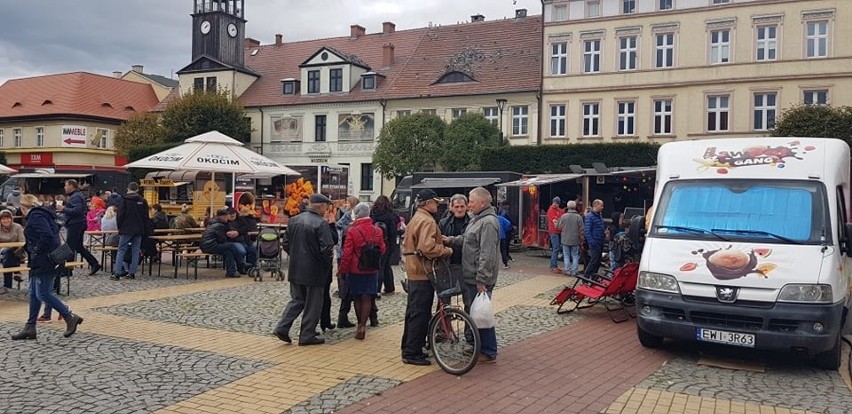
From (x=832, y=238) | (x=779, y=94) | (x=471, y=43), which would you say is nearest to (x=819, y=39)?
(x=779, y=94)

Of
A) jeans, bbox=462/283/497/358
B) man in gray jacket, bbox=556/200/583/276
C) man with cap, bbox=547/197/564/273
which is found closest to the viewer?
jeans, bbox=462/283/497/358

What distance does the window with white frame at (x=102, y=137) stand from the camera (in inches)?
2120

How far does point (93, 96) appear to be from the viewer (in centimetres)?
5588

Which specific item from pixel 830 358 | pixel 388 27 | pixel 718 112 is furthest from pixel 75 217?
pixel 388 27

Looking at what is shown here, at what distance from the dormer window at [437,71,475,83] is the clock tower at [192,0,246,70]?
51.0ft

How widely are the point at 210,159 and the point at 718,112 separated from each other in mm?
25907

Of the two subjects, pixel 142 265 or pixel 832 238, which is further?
pixel 142 265

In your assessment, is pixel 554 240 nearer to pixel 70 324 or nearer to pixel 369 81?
pixel 70 324

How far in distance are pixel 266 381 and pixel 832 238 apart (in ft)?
20.0

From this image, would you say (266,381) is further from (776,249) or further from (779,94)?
(779,94)

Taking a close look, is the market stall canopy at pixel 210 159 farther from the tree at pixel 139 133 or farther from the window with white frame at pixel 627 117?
the tree at pixel 139 133

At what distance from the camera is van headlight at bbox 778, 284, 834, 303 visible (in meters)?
7.11

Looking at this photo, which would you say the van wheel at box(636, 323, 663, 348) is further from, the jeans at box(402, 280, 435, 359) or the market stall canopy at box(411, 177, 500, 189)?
the market stall canopy at box(411, 177, 500, 189)

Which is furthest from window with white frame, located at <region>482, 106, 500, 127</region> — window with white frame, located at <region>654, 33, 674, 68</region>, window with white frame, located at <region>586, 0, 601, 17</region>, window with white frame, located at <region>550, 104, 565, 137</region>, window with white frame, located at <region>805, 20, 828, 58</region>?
window with white frame, located at <region>805, 20, 828, 58</region>
